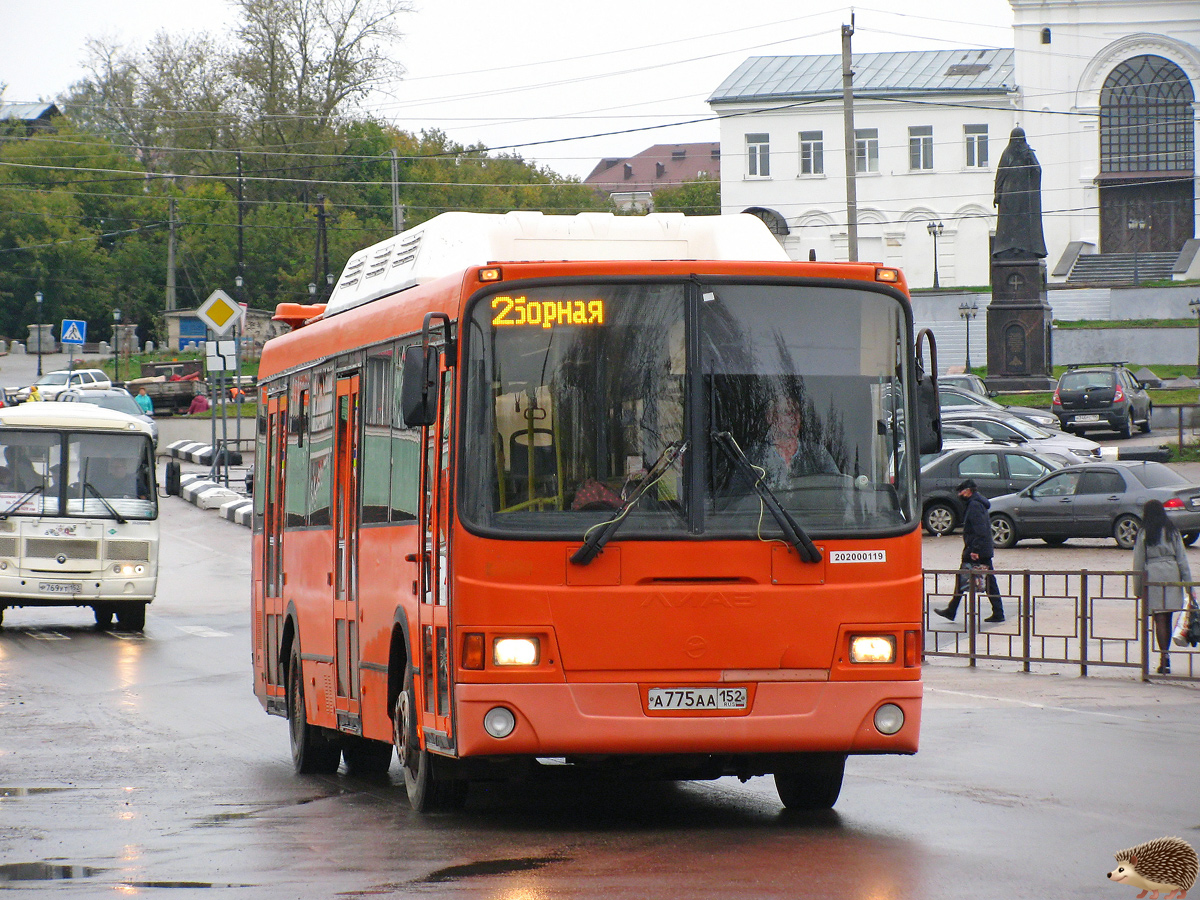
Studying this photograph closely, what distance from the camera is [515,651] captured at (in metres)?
7.99

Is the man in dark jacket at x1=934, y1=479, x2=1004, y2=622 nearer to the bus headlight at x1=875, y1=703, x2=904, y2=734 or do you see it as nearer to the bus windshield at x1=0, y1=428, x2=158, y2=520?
the bus windshield at x1=0, y1=428, x2=158, y2=520

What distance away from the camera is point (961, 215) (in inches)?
3529

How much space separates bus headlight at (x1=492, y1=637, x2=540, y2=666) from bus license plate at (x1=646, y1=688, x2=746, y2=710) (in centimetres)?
54

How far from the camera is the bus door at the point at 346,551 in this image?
1029 centimetres

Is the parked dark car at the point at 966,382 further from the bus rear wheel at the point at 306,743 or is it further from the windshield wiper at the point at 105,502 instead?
the bus rear wheel at the point at 306,743

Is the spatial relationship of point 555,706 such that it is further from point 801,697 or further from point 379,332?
point 379,332

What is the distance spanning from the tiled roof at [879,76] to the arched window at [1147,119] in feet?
20.1

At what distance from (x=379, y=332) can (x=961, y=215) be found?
3249 inches

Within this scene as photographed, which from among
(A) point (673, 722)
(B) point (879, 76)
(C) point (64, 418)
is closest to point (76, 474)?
(C) point (64, 418)

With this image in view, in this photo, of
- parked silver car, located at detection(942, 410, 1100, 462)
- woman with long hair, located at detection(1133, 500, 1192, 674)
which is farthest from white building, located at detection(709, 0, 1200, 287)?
woman with long hair, located at detection(1133, 500, 1192, 674)

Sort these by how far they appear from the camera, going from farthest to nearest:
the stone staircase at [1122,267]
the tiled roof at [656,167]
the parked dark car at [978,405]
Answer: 1. the tiled roof at [656,167]
2. the stone staircase at [1122,267]
3. the parked dark car at [978,405]

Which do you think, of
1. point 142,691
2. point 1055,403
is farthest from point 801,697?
point 1055,403

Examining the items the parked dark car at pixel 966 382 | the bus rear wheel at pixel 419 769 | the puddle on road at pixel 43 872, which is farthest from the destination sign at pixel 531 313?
the parked dark car at pixel 966 382

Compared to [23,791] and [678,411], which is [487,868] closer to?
[678,411]
